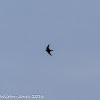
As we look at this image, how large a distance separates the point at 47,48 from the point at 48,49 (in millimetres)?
966

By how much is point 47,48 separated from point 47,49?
2.25ft

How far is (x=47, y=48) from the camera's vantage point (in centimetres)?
5338

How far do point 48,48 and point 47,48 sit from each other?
684 millimetres

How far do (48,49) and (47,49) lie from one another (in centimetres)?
68

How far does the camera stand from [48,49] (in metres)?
53.4

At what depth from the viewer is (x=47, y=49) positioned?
175 feet

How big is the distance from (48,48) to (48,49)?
0.69 meters

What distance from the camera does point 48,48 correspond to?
53.4 meters

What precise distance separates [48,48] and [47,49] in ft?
3.19
